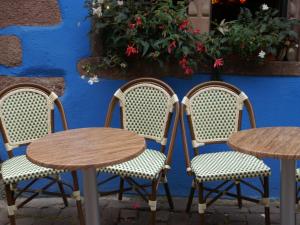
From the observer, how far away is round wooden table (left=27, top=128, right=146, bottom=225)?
2125 mm

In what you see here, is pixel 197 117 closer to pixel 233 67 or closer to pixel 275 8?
pixel 233 67

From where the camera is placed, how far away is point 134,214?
10.6ft

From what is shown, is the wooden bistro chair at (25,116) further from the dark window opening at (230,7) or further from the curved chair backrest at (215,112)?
the dark window opening at (230,7)

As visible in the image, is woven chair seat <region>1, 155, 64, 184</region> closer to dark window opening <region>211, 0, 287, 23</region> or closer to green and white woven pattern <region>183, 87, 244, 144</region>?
green and white woven pattern <region>183, 87, 244, 144</region>

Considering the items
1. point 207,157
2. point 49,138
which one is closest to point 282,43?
point 207,157

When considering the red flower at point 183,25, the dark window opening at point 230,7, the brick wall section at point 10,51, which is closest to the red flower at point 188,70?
the red flower at point 183,25

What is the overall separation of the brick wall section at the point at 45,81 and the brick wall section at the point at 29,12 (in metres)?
0.41

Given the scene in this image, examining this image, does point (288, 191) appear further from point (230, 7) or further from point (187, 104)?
point (230, 7)

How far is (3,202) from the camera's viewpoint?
137 inches

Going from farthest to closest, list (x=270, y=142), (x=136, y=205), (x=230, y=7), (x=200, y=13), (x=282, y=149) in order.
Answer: (x=230, y=7) → (x=136, y=205) → (x=200, y=13) → (x=270, y=142) → (x=282, y=149)

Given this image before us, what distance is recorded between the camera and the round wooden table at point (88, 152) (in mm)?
2125

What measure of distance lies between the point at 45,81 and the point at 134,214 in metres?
1.22

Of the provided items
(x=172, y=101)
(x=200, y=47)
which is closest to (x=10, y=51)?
(x=172, y=101)

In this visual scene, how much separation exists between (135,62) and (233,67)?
2.37 ft
